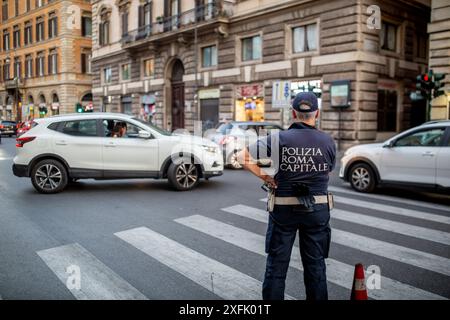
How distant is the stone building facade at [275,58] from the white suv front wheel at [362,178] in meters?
10.5

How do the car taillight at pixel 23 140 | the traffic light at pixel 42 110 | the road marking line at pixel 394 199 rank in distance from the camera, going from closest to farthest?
1. the road marking line at pixel 394 199
2. the car taillight at pixel 23 140
3. the traffic light at pixel 42 110

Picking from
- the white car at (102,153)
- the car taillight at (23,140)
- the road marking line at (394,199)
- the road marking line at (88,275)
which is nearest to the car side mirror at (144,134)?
the white car at (102,153)

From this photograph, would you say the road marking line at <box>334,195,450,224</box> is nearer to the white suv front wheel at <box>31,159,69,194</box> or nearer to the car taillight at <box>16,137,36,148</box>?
the white suv front wheel at <box>31,159,69,194</box>

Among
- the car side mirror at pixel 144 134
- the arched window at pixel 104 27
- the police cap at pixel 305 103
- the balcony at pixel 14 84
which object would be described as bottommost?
the car side mirror at pixel 144 134

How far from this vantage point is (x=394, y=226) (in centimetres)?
668

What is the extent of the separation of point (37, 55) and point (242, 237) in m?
53.9

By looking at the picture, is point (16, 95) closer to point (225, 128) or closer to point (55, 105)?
point (55, 105)

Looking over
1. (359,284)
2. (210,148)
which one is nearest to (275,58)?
(210,148)

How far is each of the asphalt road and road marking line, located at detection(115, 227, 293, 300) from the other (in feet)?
0.04

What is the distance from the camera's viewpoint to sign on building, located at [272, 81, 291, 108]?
1988 cm

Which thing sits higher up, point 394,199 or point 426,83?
point 426,83

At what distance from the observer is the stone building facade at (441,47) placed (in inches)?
736

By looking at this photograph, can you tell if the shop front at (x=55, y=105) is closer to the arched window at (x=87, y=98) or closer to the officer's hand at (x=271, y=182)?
the arched window at (x=87, y=98)

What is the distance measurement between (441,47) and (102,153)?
1635 cm
